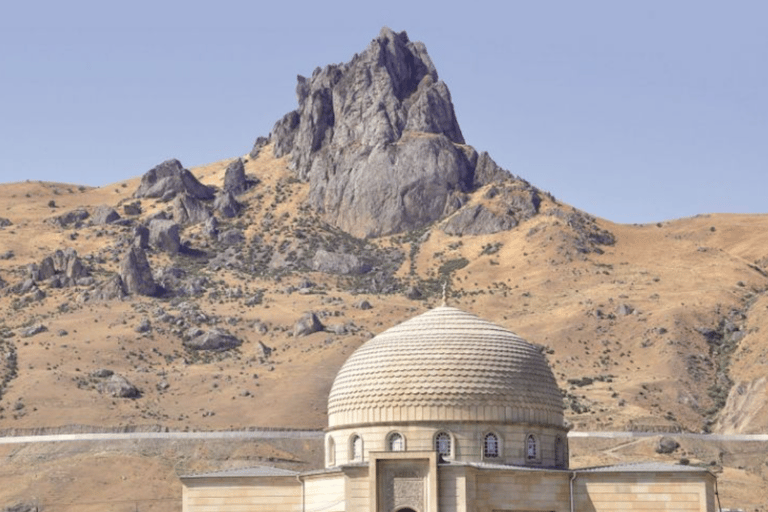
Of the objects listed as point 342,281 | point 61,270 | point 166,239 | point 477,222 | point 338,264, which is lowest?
point 342,281

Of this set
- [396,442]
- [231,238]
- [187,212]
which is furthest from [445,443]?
[187,212]

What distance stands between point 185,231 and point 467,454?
357ft

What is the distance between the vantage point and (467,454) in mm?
55062

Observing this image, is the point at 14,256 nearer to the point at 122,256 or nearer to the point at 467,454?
the point at 122,256

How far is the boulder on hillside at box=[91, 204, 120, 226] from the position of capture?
163025 mm

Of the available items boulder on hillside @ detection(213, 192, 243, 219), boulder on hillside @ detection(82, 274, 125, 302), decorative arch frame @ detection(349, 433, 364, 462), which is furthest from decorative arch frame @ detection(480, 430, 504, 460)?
boulder on hillside @ detection(213, 192, 243, 219)

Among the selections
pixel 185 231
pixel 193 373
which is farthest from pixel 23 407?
pixel 185 231

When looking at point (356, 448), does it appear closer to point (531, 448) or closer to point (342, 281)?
point (531, 448)

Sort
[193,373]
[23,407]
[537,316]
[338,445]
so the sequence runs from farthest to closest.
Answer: [537,316] < [193,373] < [23,407] < [338,445]

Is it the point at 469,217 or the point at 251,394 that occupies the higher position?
the point at 469,217

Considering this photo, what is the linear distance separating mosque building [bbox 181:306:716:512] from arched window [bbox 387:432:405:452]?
0.05 meters

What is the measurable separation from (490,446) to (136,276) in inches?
3523

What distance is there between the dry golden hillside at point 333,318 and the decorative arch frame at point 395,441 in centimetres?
4297

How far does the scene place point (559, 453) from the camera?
57531mm
